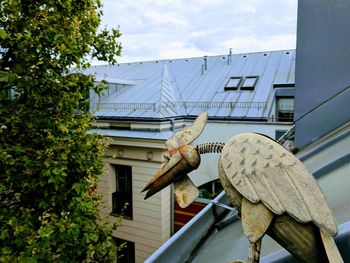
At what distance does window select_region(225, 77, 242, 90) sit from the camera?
36.6ft

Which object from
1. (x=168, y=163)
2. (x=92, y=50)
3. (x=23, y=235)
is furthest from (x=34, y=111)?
(x=168, y=163)

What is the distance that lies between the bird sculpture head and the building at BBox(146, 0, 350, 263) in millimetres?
1188

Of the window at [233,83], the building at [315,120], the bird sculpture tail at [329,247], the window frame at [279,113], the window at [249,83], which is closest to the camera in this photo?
the bird sculpture tail at [329,247]

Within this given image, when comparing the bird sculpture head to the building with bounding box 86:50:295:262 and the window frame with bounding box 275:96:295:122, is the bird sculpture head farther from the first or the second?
the window frame with bounding box 275:96:295:122

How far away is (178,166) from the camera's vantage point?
131 centimetres

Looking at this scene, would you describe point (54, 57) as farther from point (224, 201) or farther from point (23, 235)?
point (224, 201)

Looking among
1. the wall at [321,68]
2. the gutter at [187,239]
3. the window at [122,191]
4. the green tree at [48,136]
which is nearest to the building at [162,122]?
the window at [122,191]

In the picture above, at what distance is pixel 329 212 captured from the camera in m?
0.96

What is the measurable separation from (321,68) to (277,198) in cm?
362

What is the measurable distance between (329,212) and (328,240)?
10cm

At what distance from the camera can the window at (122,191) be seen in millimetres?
10047

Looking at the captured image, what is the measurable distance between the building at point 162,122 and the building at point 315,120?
4.02 metres

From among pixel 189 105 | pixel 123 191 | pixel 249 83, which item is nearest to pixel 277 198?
pixel 123 191

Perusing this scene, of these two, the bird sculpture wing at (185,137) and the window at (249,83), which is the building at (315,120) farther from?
the window at (249,83)
